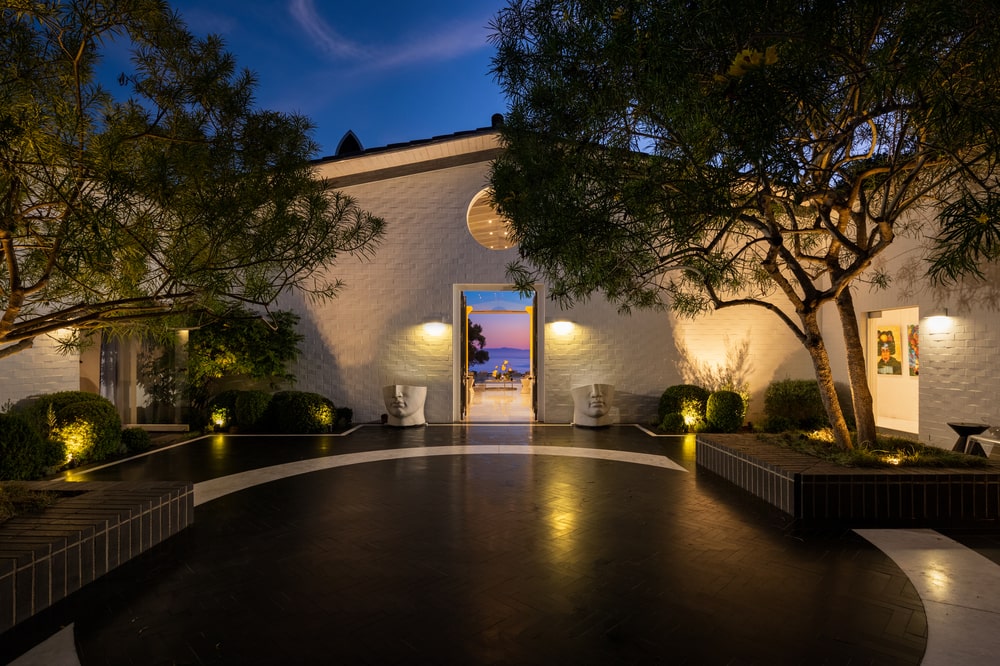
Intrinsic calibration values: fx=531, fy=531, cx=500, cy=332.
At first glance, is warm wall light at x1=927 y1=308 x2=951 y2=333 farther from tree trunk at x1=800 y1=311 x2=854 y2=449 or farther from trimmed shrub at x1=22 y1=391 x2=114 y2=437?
trimmed shrub at x1=22 y1=391 x2=114 y2=437

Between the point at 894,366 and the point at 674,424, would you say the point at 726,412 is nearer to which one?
the point at 674,424

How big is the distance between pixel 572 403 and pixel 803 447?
611 cm

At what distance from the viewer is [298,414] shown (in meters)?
10.8

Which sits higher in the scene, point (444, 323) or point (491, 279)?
point (491, 279)

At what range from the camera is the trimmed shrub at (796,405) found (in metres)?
11.2

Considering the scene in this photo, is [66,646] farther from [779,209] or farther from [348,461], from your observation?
[779,209]

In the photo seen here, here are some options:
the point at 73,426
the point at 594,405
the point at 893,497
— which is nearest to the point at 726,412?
the point at 594,405

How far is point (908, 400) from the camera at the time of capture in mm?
11359

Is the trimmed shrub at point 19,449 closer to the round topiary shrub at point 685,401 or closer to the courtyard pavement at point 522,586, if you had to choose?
the courtyard pavement at point 522,586

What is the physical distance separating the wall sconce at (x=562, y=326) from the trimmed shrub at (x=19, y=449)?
9037mm

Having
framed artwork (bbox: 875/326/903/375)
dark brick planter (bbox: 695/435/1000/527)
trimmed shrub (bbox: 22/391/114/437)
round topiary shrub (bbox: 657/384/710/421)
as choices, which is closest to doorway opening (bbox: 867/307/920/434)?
framed artwork (bbox: 875/326/903/375)

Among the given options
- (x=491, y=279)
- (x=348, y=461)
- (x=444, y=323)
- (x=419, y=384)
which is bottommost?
(x=348, y=461)

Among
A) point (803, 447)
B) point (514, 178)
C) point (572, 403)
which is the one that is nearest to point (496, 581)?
point (514, 178)

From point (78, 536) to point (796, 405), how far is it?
39.6 feet
